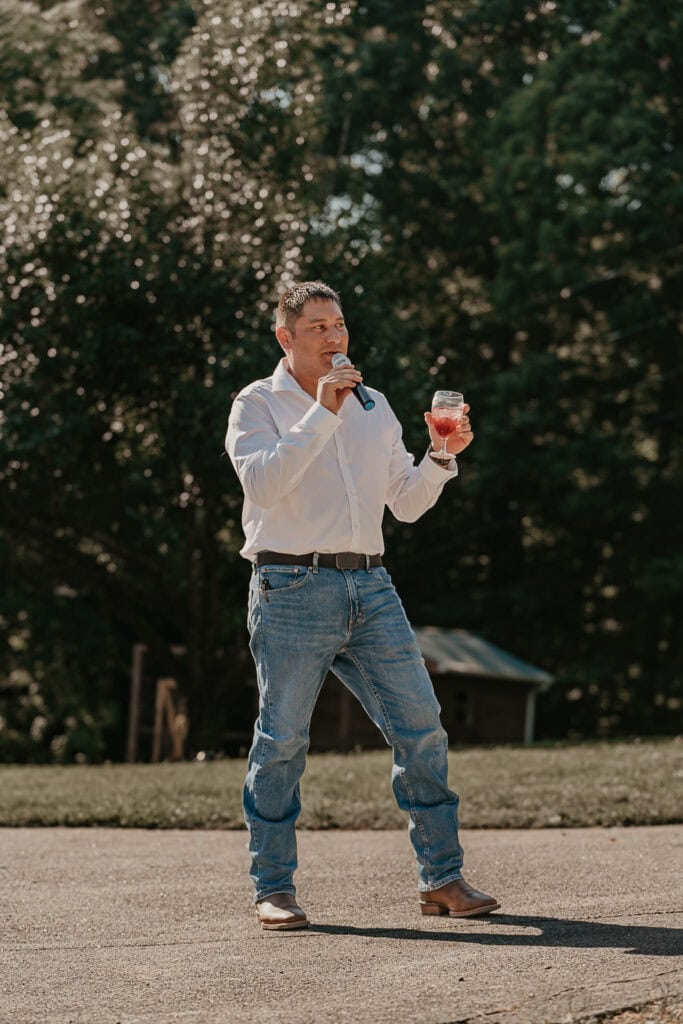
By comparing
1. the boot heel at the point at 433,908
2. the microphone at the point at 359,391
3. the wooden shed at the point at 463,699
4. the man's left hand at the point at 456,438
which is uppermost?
the microphone at the point at 359,391

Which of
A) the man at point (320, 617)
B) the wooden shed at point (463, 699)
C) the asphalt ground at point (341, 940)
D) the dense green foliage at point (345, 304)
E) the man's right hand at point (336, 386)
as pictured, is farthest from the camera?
the wooden shed at point (463, 699)

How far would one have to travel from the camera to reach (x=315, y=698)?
17.5 feet

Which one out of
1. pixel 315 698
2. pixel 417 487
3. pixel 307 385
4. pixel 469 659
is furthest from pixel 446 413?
pixel 469 659

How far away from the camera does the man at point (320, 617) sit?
17.2 feet

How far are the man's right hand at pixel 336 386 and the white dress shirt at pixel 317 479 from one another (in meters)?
0.06

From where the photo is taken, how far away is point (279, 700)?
17.2 ft

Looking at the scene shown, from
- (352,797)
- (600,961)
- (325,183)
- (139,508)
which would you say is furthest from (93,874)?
(325,183)

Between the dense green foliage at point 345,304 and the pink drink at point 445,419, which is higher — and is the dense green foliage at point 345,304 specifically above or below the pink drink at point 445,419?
above

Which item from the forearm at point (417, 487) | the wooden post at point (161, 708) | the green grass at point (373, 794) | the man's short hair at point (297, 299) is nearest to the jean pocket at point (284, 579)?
the forearm at point (417, 487)

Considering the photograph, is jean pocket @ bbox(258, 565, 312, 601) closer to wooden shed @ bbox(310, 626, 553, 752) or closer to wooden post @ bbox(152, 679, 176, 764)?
wooden post @ bbox(152, 679, 176, 764)

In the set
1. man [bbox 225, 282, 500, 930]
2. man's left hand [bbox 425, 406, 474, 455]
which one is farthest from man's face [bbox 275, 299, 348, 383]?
man's left hand [bbox 425, 406, 474, 455]

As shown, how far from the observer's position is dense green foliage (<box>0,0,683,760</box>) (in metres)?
18.9

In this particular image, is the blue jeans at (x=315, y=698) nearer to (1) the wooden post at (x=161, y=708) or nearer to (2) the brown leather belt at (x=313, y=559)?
(2) the brown leather belt at (x=313, y=559)

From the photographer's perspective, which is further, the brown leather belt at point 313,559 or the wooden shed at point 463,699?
the wooden shed at point 463,699
